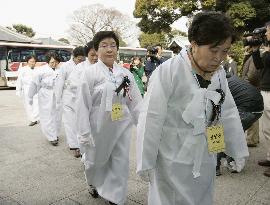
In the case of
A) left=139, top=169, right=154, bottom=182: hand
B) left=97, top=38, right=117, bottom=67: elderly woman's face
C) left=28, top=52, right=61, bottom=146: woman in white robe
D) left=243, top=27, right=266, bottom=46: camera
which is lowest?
left=28, top=52, right=61, bottom=146: woman in white robe

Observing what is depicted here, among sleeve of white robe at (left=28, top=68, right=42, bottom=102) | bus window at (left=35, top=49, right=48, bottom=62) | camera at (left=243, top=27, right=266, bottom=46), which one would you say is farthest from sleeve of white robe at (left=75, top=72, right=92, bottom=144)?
bus window at (left=35, top=49, right=48, bottom=62)

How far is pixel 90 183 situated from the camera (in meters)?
3.81

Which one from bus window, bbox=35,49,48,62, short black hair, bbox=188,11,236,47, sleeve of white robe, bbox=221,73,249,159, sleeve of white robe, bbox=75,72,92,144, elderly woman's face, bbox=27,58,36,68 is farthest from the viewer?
bus window, bbox=35,49,48,62

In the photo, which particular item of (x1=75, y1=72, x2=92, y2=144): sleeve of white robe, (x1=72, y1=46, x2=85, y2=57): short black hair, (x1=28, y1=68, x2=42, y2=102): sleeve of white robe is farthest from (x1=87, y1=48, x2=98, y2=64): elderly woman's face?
(x1=28, y1=68, x2=42, y2=102): sleeve of white robe

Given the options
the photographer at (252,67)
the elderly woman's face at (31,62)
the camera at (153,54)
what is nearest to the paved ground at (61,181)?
the photographer at (252,67)

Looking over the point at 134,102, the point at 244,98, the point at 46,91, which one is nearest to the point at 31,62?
the point at 46,91

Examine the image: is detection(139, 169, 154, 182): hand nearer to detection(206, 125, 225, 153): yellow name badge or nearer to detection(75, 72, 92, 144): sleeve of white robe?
detection(206, 125, 225, 153): yellow name badge

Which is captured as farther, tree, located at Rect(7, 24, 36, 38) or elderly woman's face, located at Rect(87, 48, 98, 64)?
tree, located at Rect(7, 24, 36, 38)

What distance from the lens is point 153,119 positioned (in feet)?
6.89

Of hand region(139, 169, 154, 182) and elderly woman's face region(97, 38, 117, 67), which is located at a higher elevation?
elderly woman's face region(97, 38, 117, 67)

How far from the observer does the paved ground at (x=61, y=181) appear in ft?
12.5

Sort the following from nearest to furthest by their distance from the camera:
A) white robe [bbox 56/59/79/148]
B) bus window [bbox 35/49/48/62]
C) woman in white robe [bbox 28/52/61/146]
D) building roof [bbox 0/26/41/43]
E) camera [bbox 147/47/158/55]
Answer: white robe [bbox 56/59/79/148] < woman in white robe [bbox 28/52/61/146] < camera [bbox 147/47/158/55] < bus window [bbox 35/49/48/62] < building roof [bbox 0/26/41/43]

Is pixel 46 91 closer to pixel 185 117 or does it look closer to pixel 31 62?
pixel 31 62

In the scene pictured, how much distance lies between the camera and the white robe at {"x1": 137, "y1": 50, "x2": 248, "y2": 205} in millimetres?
2105
